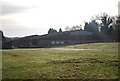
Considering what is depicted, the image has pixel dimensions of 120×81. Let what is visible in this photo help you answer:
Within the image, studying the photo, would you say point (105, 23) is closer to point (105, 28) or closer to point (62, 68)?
point (105, 28)

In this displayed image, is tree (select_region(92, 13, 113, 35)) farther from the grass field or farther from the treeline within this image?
the grass field

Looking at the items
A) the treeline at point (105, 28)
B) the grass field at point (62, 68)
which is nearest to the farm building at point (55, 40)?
the treeline at point (105, 28)

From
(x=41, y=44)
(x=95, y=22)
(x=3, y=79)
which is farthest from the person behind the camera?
(x=95, y=22)

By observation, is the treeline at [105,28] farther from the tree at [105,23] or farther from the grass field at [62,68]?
the grass field at [62,68]

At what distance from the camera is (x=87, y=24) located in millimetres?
76938

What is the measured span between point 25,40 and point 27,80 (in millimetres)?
57646

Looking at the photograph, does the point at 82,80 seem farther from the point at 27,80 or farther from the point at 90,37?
the point at 90,37

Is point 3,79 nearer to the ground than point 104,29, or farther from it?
nearer to the ground

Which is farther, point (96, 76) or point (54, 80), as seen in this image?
point (96, 76)

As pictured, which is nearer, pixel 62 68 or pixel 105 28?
pixel 62 68

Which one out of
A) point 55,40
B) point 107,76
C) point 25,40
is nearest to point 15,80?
point 107,76

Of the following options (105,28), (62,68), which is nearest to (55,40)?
(105,28)

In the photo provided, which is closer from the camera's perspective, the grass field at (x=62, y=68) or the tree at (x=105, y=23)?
the grass field at (x=62, y=68)

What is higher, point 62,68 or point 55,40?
point 55,40
